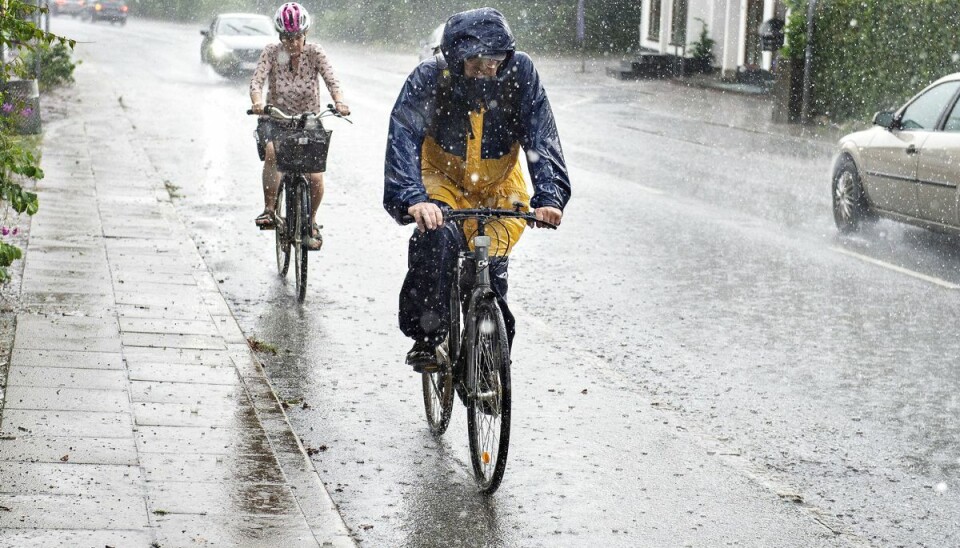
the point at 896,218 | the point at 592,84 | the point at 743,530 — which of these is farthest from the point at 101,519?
the point at 592,84

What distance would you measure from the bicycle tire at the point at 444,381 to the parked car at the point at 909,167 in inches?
244

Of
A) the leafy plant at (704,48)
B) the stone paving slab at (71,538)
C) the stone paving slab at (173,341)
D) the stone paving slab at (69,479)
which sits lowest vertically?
the stone paving slab at (173,341)

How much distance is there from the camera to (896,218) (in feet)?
39.5

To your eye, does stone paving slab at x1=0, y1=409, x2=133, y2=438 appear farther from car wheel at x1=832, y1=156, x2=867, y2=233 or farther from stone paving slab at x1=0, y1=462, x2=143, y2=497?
car wheel at x1=832, y1=156, x2=867, y2=233

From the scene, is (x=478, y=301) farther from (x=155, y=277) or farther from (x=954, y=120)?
(x=954, y=120)

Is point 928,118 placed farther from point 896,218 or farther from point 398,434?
point 398,434

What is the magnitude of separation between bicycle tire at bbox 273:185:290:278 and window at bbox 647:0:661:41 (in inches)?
1311

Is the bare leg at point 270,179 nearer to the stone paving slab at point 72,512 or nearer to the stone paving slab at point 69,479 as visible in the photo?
the stone paving slab at point 69,479

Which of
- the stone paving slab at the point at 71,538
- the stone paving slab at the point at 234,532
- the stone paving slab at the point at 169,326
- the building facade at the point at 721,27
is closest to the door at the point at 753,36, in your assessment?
the building facade at the point at 721,27

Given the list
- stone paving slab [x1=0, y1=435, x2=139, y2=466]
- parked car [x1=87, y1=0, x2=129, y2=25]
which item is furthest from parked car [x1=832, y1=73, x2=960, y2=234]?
parked car [x1=87, y1=0, x2=129, y2=25]

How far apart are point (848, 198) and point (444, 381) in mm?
7709

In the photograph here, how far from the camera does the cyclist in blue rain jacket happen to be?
527 cm

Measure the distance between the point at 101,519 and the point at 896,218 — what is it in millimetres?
8952

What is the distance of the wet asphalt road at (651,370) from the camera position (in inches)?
210
